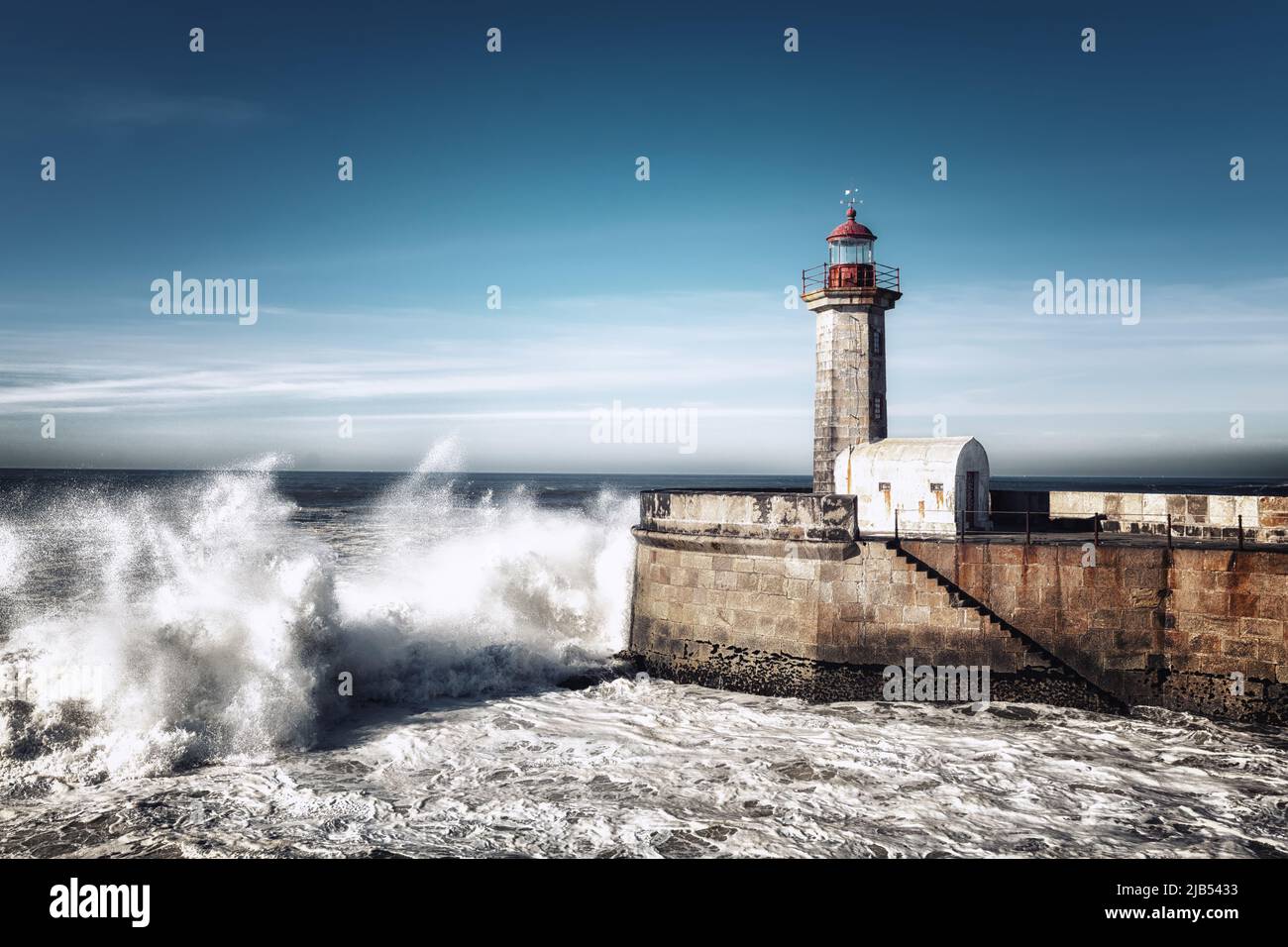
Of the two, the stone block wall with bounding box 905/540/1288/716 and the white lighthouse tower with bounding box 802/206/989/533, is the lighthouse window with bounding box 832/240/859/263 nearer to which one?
the white lighthouse tower with bounding box 802/206/989/533

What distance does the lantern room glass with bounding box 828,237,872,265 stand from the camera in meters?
15.6

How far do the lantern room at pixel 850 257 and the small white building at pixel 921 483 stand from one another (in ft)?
9.70

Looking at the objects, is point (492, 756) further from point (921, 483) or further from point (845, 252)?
point (845, 252)

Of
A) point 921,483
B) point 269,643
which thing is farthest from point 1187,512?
point 269,643

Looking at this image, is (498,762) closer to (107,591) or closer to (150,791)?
(150,791)

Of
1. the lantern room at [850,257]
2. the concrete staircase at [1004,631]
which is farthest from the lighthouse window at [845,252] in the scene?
the concrete staircase at [1004,631]

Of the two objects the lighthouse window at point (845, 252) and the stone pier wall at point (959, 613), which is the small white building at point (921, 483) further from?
the lighthouse window at point (845, 252)

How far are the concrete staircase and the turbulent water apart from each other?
1.76 ft

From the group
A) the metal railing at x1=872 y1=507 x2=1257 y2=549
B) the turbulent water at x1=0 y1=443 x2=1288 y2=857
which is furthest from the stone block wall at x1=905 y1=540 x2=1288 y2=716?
the metal railing at x1=872 y1=507 x2=1257 y2=549

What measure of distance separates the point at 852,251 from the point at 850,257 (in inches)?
4.4

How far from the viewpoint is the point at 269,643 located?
11383 millimetres

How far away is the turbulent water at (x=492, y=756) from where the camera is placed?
7.46 m

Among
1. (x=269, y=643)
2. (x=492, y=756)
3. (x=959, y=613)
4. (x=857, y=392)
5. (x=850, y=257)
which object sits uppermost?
(x=850, y=257)
